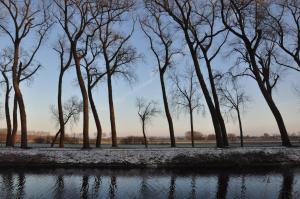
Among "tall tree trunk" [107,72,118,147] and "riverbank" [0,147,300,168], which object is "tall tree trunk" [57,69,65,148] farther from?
"riverbank" [0,147,300,168]

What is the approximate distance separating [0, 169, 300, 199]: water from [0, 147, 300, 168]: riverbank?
2436 millimetres

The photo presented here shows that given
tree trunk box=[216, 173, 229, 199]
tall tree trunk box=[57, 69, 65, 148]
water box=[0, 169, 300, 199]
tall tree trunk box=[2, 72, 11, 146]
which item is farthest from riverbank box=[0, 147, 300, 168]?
tall tree trunk box=[2, 72, 11, 146]

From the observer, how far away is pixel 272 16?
33000 millimetres

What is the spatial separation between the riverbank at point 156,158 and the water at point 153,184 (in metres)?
2.44

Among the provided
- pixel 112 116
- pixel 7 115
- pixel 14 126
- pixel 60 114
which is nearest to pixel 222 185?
pixel 112 116

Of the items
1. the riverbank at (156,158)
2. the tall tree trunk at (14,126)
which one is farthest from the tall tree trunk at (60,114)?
the riverbank at (156,158)

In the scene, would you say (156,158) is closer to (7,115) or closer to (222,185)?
(222,185)

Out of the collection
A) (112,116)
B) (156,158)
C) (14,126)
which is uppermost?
(112,116)

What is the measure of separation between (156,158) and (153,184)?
8.21 metres

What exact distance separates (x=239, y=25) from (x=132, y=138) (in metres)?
48.3

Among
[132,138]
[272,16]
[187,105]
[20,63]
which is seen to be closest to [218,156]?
[272,16]

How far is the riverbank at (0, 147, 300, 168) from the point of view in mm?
24297

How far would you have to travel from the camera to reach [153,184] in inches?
658

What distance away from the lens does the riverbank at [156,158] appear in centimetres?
2430
